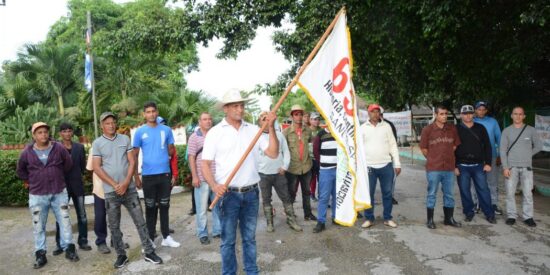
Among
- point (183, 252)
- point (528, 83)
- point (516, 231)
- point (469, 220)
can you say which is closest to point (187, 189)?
point (183, 252)

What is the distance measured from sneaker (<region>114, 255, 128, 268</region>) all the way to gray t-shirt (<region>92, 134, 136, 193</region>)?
0.80 m

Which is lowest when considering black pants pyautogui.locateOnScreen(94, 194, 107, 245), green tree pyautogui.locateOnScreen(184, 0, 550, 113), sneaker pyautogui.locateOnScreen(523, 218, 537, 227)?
sneaker pyautogui.locateOnScreen(523, 218, 537, 227)

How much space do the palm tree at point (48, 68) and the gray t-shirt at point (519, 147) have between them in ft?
62.5


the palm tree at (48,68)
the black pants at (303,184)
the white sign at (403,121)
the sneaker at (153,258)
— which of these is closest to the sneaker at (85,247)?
the sneaker at (153,258)

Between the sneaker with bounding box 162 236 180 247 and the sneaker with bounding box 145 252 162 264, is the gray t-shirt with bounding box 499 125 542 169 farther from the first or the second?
the sneaker with bounding box 145 252 162 264

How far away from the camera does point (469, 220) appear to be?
21.7 ft

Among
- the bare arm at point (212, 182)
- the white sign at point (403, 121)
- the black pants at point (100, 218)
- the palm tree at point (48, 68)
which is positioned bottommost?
the black pants at point (100, 218)

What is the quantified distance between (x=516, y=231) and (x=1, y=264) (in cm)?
696

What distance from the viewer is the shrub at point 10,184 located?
28.7 feet

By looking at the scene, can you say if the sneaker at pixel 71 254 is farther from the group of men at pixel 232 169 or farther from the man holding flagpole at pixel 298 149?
the man holding flagpole at pixel 298 149

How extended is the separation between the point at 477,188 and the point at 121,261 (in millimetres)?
5351

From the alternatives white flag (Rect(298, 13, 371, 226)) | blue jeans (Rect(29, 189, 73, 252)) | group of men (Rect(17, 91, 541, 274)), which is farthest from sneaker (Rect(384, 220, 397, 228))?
blue jeans (Rect(29, 189, 73, 252))

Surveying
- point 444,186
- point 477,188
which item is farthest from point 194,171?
point 477,188

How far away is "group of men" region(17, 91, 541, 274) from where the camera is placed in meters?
4.02
